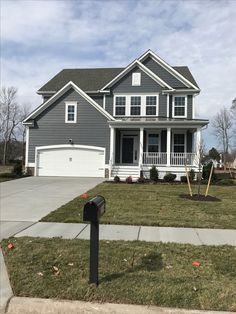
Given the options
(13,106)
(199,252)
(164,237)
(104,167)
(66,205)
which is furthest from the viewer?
(13,106)

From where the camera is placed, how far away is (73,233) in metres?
7.85

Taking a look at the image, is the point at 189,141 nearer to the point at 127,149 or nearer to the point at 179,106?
the point at 179,106

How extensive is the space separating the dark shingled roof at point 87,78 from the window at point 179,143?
171 inches

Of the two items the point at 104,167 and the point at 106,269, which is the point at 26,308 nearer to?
the point at 106,269

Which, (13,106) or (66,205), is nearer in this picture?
(66,205)

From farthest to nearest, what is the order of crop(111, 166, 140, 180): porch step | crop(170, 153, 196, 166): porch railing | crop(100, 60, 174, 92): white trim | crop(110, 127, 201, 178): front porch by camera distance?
crop(100, 60, 174, 92): white trim
crop(110, 127, 201, 178): front porch
crop(170, 153, 196, 166): porch railing
crop(111, 166, 140, 180): porch step

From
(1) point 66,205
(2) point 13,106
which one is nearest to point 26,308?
(1) point 66,205

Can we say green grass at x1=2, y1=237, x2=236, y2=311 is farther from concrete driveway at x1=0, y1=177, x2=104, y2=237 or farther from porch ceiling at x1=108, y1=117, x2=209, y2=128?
porch ceiling at x1=108, y1=117, x2=209, y2=128

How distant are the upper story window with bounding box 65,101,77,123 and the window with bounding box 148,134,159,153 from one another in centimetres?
571

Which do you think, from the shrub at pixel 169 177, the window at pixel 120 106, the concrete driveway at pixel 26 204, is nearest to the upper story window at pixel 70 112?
the window at pixel 120 106

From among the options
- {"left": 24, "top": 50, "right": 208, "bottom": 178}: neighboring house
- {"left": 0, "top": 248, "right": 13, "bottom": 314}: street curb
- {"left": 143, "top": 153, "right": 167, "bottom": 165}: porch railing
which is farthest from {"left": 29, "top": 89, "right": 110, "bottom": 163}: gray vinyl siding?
{"left": 0, "top": 248, "right": 13, "bottom": 314}: street curb

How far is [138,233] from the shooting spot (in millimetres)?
7898

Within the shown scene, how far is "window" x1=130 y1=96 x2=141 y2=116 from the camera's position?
88.3ft

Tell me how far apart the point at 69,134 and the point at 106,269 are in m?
21.0
